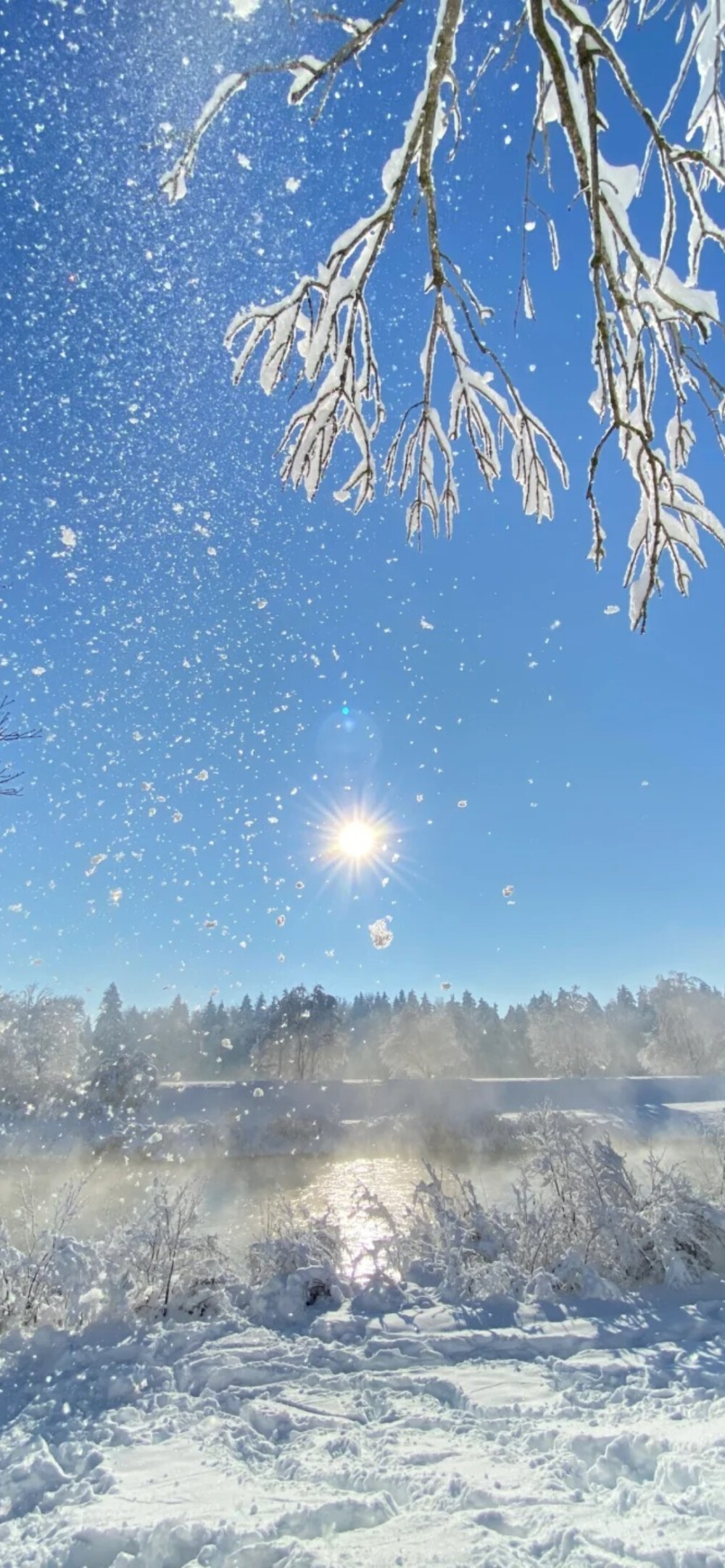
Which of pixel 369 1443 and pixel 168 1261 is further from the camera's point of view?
pixel 168 1261

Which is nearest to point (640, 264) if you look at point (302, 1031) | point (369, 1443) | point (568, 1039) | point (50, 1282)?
point (369, 1443)

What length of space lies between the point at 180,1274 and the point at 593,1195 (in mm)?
5481

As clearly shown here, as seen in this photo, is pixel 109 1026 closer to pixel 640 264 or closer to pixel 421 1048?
pixel 421 1048

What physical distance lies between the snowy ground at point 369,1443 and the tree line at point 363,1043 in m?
33.8

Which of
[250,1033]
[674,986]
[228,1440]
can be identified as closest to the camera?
[228,1440]

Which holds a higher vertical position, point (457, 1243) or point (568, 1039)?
point (457, 1243)

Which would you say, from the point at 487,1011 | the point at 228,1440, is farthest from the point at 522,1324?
the point at 487,1011

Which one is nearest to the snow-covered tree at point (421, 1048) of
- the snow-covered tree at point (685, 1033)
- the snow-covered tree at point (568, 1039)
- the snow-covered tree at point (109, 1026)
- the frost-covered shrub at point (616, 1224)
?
the snow-covered tree at point (568, 1039)

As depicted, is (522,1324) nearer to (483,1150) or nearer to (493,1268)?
(493,1268)

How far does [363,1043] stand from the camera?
75.2 metres

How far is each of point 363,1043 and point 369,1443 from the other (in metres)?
76.5

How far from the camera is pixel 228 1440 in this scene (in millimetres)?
3758

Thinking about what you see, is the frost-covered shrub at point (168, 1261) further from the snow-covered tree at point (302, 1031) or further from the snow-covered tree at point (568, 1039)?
the snow-covered tree at point (568, 1039)

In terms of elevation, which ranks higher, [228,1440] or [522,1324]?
[228,1440]
